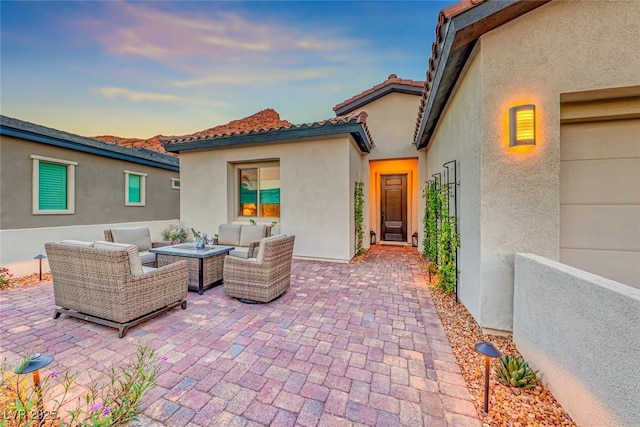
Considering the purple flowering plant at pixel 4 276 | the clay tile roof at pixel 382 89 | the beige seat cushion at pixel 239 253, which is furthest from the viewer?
the clay tile roof at pixel 382 89

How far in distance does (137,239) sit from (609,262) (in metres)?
8.35

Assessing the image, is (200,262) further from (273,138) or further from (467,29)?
(467,29)

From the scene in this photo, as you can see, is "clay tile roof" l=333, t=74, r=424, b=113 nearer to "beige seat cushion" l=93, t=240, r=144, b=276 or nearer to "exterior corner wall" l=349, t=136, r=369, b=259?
"exterior corner wall" l=349, t=136, r=369, b=259

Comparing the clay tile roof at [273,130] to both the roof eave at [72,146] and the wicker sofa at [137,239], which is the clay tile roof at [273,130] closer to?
the roof eave at [72,146]

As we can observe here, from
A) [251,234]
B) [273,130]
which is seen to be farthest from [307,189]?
[251,234]

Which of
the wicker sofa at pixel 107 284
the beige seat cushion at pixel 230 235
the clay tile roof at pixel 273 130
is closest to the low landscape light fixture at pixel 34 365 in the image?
the wicker sofa at pixel 107 284

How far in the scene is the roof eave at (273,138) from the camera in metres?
6.39

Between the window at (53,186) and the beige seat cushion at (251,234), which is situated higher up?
the window at (53,186)

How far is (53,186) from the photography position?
21.6 feet

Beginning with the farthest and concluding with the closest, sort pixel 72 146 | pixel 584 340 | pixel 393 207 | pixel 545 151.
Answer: pixel 393 207
pixel 72 146
pixel 545 151
pixel 584 340

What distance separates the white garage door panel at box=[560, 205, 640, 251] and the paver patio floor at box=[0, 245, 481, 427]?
1.99 m

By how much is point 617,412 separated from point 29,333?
5.62 m

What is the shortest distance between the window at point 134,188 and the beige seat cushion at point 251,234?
5.63 meters

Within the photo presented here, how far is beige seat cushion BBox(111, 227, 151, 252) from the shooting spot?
5.38 m
